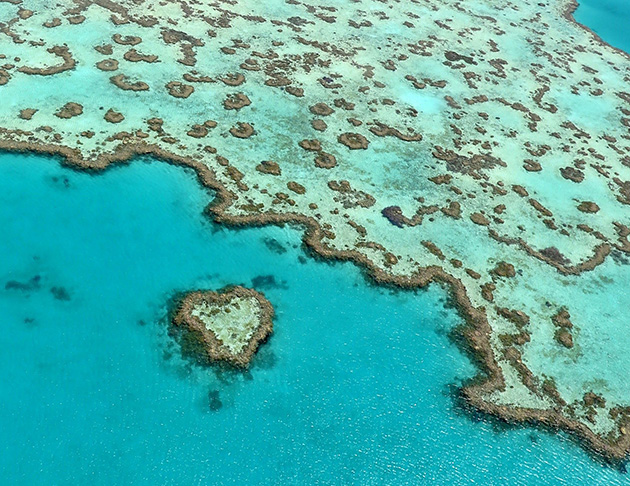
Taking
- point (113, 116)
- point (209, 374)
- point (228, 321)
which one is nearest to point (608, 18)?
point (113, 116)

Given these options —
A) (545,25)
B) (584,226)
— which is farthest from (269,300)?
(545,25)

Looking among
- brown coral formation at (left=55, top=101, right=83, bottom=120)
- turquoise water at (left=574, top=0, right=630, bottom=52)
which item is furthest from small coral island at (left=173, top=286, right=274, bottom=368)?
turquoise water at (left=574, top=0, right=630, bottom=52)

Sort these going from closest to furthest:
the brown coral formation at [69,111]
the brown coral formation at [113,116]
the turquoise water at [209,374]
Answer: the turquoise water at [209,374] → the brown coral formation at [69,111] → the brown coral formation at [113,116]

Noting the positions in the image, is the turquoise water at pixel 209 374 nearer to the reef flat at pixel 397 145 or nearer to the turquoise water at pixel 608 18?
the reef flat at pixel 397 145

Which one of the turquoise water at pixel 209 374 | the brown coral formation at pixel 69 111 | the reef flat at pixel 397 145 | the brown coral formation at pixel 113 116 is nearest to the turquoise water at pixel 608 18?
the reef flat at pixel 397 145

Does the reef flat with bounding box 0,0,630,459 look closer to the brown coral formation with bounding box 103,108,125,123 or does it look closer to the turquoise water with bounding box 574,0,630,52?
the brown coral formation with bounding box 103,108,125,123

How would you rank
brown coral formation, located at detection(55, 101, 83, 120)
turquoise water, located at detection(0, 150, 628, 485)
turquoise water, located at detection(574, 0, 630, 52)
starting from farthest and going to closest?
turquoise water, located at detection(574, 0, 630, 52) → brown coral formation, located at detection(55, 101, 83, 120) → turquoise water, located at detection(0, 150, 628, 485)

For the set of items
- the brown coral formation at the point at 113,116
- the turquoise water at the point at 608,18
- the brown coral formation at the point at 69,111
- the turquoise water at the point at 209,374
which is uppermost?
the turquoise water at the point at 608,18

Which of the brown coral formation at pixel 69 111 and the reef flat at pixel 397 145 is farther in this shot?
the brown coral formation at pixel 69 111
